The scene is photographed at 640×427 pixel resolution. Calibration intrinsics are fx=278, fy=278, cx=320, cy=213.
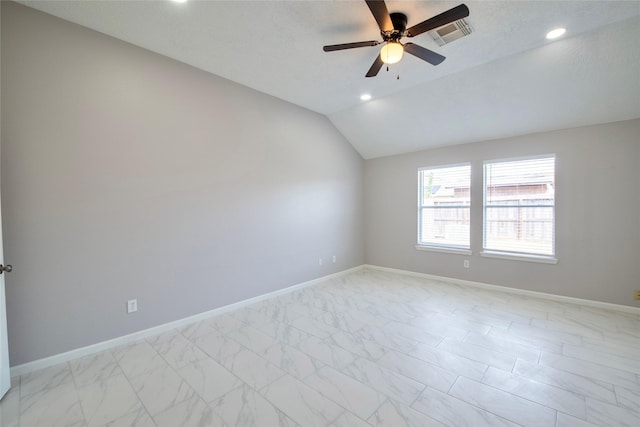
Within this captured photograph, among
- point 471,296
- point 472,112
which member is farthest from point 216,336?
point 472,112

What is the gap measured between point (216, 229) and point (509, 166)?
14.8ft

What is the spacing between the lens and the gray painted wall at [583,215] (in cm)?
347

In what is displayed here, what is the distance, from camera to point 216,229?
3.54 m

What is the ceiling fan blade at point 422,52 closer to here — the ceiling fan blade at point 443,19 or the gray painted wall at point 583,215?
A: the ceiling fan blade at point 443,19

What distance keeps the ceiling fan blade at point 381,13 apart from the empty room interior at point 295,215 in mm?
22

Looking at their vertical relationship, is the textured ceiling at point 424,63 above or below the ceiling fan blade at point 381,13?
above

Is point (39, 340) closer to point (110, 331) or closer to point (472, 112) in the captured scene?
point (110, 331)

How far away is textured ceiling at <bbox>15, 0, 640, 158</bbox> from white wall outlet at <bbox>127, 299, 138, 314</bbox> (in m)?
2.66

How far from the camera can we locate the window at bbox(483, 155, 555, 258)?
13.3 ft

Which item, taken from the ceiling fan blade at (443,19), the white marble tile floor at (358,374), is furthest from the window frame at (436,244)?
the ceiling fan blade at (443,19)

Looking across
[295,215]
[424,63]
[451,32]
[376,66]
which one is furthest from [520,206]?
[295,215]

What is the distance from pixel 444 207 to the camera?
201 inches

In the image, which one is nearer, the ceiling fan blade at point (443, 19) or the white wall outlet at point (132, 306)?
the ceiling fan blade at point (443, 19)

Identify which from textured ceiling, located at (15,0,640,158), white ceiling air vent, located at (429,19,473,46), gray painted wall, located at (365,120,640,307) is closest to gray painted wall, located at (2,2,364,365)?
textured ceiling, located at (15,0,640,158)
